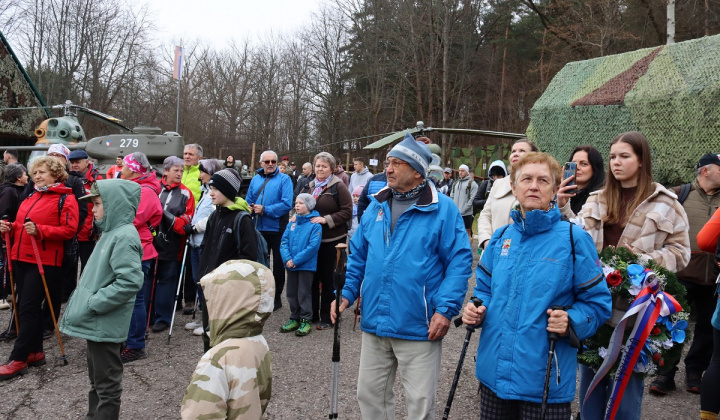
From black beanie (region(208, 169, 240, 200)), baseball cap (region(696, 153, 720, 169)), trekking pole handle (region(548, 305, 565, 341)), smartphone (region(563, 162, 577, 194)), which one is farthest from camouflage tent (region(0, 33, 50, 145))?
trekking pole handle (region(548, 305, 565, 341))

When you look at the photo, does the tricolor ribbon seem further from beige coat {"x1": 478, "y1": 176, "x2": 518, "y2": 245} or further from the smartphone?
beige coat {"x1": 478, "y1": 176, "x2": 518, "y2": 245}

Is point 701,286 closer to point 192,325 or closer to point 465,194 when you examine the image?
point 192,325

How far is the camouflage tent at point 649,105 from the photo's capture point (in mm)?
6562

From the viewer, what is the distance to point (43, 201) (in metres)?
4.98

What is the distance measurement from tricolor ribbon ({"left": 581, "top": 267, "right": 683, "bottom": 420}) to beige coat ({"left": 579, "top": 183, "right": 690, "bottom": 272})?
37 cm

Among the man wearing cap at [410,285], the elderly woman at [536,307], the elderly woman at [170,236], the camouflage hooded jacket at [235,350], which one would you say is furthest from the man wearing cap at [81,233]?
the elderly woman at [536,307]

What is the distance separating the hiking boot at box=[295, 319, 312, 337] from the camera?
5.99 metres

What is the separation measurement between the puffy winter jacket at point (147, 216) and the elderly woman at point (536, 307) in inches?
150

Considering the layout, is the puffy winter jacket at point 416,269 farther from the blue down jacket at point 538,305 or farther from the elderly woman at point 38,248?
the elderly woman at point 38,248

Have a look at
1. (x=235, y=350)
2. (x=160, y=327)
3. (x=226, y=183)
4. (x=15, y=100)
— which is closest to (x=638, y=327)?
(x=235, y=350)

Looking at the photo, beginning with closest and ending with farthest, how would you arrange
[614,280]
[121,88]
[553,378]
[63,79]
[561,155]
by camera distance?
[553,378]
[614,280]
[561,155]
[63,79]
[121,88]

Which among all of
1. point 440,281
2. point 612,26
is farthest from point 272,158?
point 612,26

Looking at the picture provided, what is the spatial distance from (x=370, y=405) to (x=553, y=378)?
3.78 ft

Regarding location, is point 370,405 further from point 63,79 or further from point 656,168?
point 63,79
